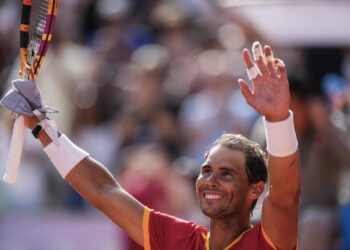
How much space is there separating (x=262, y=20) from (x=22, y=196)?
130 inches

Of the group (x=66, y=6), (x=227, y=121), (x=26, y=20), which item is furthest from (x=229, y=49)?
(x=26, y=20)

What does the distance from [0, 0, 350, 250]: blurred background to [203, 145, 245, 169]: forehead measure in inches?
88.6

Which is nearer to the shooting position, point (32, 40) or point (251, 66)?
point (251, 66)

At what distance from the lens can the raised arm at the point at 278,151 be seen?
411cm

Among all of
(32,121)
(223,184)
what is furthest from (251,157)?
(32,121)

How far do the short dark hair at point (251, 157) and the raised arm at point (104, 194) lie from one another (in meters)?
0.64

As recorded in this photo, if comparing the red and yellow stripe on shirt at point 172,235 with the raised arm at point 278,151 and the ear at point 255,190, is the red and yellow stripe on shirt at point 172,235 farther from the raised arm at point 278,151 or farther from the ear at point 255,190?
the raised arm at point 278,151

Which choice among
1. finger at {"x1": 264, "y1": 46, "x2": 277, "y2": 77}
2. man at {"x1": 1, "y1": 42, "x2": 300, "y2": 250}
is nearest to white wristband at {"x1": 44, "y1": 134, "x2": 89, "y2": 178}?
man at {"x1": 1, "y1": 42, "x2": 300, "y2": 250}

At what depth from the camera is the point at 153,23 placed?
10.5 meters

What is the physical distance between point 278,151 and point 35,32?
181cm

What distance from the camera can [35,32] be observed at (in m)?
5.07

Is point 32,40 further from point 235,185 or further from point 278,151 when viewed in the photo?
point 278,151

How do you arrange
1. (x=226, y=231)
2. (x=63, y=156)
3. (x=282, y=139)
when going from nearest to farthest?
(x=282, y=139) → (x=226, y=231) → (x=63, y=156)

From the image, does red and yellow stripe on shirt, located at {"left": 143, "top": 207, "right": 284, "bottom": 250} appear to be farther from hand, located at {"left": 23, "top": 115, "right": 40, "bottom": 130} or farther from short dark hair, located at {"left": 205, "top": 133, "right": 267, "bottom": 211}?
hand, located at {"left": 23, "top": 115, "right": 40, "bottom": 130}
